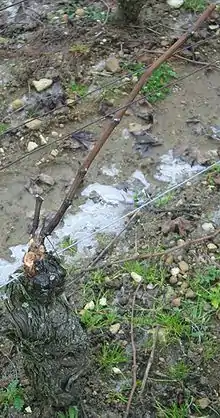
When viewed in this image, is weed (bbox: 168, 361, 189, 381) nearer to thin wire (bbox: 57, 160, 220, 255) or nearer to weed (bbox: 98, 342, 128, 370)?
weed (bbox: 98, 342, 128, 370)

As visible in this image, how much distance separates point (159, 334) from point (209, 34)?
2347mm

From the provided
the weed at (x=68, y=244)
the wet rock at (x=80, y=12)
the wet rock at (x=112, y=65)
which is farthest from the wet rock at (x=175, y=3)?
the weed at (x=68, y=244)

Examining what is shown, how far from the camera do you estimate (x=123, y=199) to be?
3.49 metres

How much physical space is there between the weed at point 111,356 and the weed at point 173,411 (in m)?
0.26

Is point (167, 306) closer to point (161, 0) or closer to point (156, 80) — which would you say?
point (156, 80)

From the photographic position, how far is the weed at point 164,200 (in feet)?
11.1

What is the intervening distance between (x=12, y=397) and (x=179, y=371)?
0.68 metres

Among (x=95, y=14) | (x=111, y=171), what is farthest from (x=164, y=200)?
(x=95, y=14)

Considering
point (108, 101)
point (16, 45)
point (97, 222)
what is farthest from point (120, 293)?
point (16, 45)

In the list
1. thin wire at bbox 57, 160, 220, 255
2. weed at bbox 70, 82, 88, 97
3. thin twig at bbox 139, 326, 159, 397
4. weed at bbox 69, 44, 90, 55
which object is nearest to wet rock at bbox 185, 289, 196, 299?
thin twig at bbox 139, 326, 159, 397

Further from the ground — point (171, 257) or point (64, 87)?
point (64, 87)

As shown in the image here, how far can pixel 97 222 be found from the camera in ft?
11.1

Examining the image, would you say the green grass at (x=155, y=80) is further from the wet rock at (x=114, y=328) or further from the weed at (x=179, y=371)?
the weed at (x=179, y=371)

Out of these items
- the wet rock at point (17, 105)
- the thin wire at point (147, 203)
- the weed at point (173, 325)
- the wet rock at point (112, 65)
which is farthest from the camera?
the wet rock at point (112, 65)
